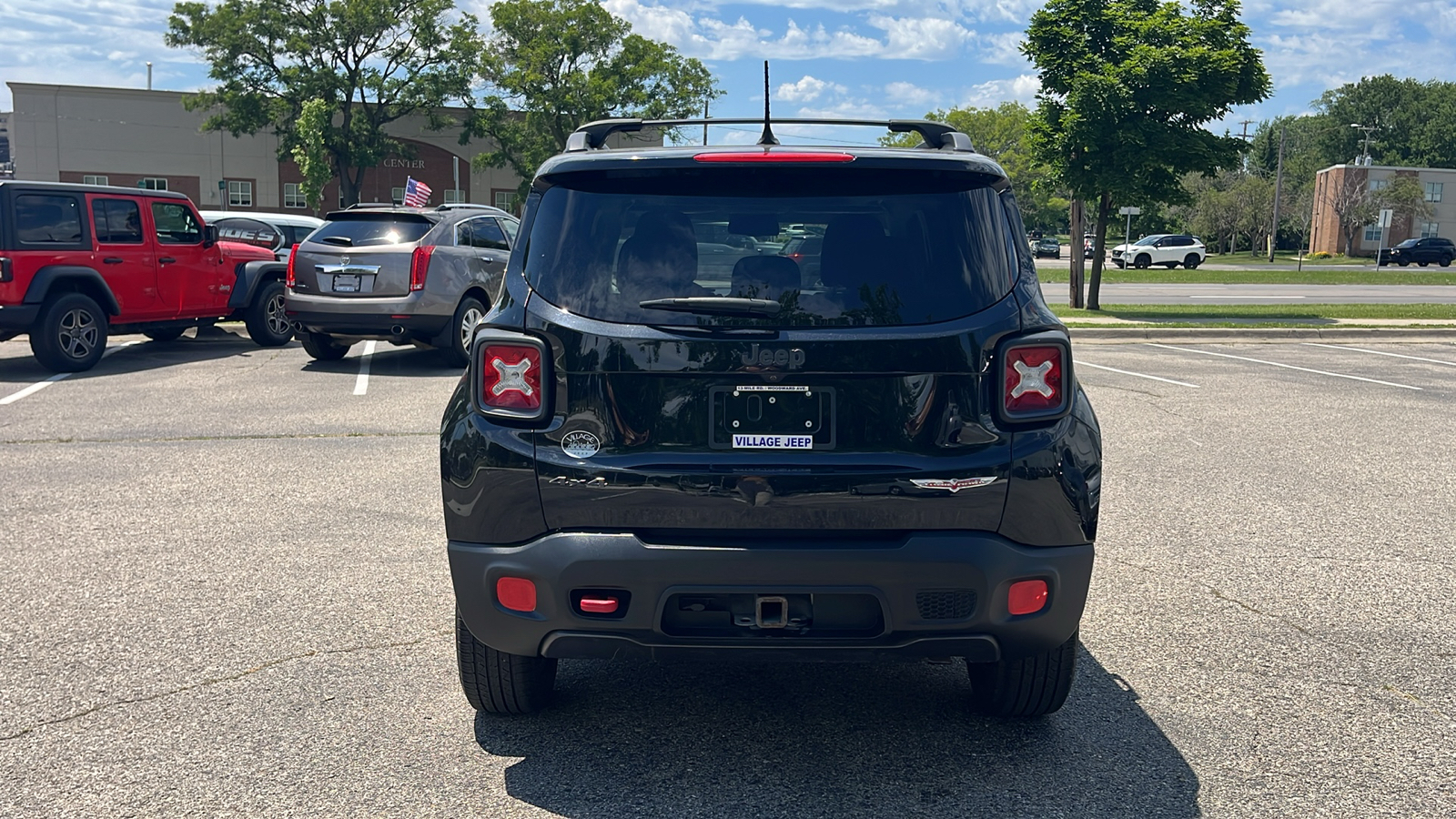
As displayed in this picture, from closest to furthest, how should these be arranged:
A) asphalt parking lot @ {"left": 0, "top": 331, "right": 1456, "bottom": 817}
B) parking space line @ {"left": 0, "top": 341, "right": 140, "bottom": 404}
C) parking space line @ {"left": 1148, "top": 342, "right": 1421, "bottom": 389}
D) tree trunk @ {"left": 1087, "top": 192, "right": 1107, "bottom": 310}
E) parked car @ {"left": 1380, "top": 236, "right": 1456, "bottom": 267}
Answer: asphalt parking lot @ {"left": 0, "top": 331, "right": 1456, "bottom": 817} → parking space line @ {"left": 0, "top": 341, "right": 140, "bottom": 404} → parking space line @ {"left": 1148, "top": 342, "right": 1421, "bottom": 389} → tree trunk @ {"left": 1087, "top": 192, "right": 1107, "bottom": 310} → parked car @ {"left": 1380, "top": 236, "right": 1456, "bottom": 267}

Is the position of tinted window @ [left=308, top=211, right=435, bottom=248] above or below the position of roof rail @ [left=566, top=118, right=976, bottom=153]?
below

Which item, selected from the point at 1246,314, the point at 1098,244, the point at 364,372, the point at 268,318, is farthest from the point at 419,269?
the point at 1246,314

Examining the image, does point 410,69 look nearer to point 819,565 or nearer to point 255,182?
point 255,182

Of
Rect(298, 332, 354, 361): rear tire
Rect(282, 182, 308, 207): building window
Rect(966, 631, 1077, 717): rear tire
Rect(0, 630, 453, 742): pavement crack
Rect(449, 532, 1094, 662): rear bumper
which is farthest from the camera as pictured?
Rect(282, 182, 308, 207): building window

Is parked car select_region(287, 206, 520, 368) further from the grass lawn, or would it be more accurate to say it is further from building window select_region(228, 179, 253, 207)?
building window select_region(228, 179, 253, 207)

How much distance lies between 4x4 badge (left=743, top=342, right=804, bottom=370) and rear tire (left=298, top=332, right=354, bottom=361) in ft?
35.4

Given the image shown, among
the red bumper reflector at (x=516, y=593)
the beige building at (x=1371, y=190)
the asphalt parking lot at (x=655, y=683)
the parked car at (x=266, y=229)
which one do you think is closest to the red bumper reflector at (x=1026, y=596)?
the asphalt parking lot at (x=655, y=683)

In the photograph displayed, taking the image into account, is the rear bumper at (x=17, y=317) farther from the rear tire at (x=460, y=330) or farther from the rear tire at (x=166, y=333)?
the rear tire at (x=460, y=330)

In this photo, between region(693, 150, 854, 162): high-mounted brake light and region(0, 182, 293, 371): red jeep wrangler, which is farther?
region(0, 182, 293, 371): red jeep wrangler

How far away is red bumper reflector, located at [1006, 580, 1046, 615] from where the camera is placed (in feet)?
10.8

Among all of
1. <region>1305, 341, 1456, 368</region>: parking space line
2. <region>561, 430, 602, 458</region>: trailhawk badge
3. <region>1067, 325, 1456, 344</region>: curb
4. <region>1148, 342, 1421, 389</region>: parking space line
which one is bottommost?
<region>1148, 342, 1421, 389</region>: parking space line

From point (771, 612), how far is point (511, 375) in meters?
0.97

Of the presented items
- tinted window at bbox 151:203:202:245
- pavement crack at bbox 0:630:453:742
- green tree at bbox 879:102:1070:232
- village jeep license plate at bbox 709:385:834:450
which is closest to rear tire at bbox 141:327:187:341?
tinted window at bbox 151:203:202:245

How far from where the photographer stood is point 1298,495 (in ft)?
24.4
